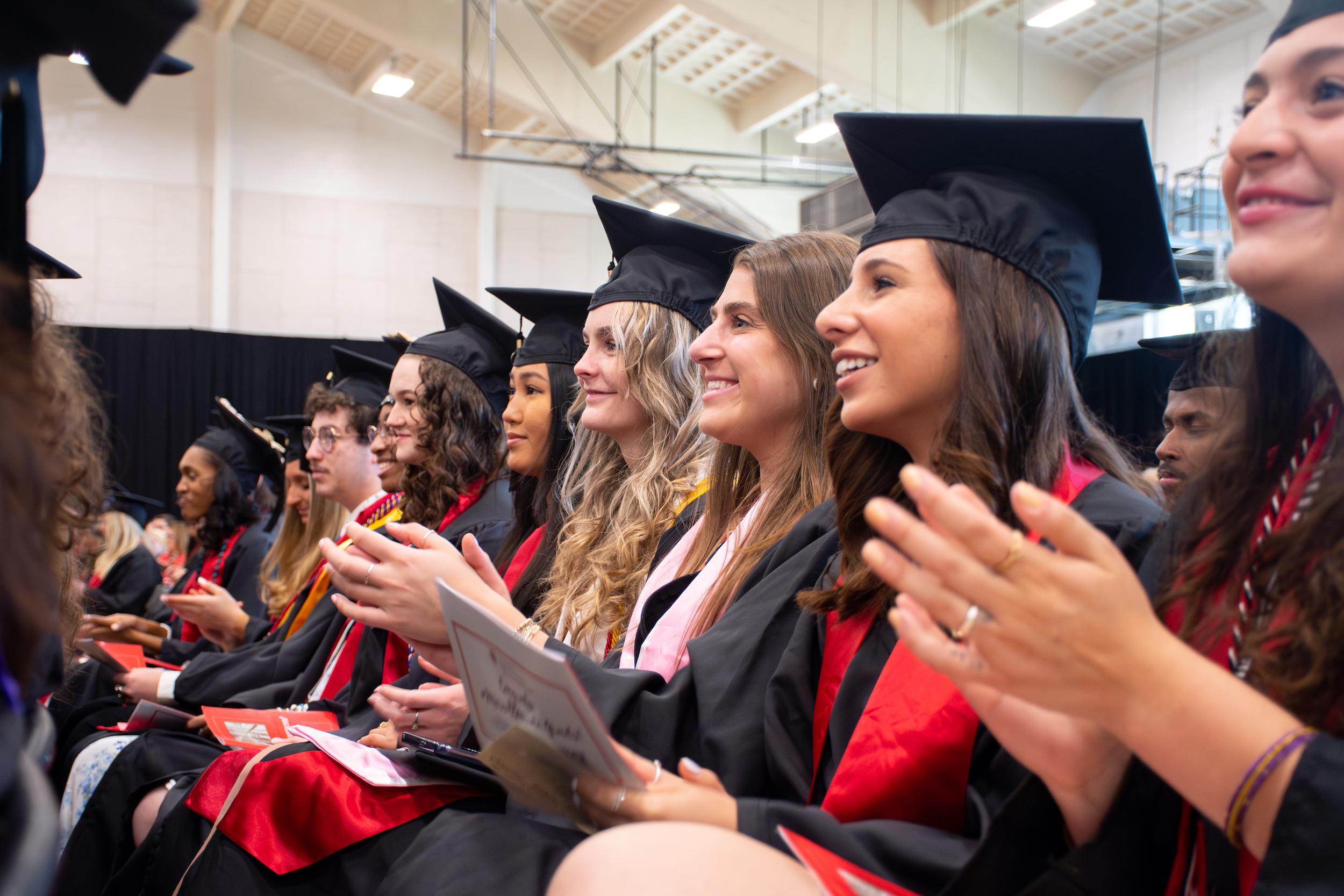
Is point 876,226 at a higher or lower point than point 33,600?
higher

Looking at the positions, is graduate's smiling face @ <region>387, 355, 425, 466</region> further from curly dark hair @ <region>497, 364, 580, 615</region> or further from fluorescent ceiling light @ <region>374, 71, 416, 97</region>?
fluorescent ceiling light @ <region>374, 71, 416, 97</region>

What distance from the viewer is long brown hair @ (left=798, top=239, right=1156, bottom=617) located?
1508 millimetres

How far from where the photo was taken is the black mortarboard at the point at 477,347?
3881mm

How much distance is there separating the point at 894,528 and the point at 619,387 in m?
1.97

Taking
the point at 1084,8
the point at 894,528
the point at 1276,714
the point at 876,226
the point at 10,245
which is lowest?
the point at 1276,714

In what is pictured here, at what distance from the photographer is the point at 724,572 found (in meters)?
2.06

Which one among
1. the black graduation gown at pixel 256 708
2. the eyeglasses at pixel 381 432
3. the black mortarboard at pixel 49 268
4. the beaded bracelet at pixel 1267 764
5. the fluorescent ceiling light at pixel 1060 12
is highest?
the fluorescent ceiling light at pixel 1060 12

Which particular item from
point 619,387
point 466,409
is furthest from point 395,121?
point 619,387

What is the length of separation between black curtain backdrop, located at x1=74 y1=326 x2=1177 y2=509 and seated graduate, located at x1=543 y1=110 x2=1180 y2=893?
37.5 feet

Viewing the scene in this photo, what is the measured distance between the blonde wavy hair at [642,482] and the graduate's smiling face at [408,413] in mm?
1071

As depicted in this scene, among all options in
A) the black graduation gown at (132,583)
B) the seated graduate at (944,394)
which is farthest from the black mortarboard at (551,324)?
the black graduation gown at (132,583)

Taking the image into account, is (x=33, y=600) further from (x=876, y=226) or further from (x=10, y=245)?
(x=876, y=226)

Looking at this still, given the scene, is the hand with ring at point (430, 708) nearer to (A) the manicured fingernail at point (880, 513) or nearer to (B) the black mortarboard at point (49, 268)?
(B) the black mortarboard at point (49, 268)

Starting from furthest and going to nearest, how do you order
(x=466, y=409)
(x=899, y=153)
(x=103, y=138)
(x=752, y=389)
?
1. (x=103, y=138)
2. (x=466, y=409)
3. (x=752, y=389)
4. (x=899, y=153)
